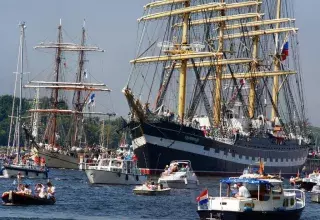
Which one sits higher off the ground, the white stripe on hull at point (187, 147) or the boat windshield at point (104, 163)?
the white stripe on hull at point (187, 147)

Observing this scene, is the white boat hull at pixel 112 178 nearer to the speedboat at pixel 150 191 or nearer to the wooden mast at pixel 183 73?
the speedboat at pixel 150 191

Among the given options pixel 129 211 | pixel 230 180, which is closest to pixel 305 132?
pixel 129 211

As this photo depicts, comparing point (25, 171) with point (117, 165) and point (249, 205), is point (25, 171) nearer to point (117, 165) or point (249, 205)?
point (117, 165)

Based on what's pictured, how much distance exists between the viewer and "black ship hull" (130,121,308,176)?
132875 millimetres

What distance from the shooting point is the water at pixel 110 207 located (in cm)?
6956

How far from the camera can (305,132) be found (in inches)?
7387

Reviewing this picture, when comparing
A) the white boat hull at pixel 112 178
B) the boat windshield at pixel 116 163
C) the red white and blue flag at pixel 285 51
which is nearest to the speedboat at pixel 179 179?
the white boat hull at pixel 112 178

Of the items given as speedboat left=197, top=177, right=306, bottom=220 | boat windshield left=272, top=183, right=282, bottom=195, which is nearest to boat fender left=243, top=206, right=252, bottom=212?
speedboat left=197, top=177, right=306, bottom=220

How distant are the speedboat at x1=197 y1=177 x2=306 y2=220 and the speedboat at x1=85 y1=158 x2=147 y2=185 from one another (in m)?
40.5

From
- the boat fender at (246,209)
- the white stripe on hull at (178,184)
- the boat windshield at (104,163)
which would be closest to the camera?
the boat fender at (246,209)

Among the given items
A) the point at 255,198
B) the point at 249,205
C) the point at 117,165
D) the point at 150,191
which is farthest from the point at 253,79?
the point at 249,205

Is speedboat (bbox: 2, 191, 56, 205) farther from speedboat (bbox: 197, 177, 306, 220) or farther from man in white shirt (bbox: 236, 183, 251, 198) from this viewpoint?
man in white shirt (bbox: 236, 183, 251, 198)

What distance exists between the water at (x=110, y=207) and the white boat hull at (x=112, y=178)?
7.35ft

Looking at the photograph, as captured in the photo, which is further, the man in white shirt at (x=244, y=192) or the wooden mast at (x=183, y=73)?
the wooden mast at (x=183, y=73)
